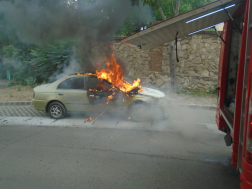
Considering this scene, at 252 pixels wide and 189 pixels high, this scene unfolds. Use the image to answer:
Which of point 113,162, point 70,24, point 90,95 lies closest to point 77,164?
point 113,162

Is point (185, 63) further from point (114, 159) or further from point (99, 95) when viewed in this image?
point (114, 159)

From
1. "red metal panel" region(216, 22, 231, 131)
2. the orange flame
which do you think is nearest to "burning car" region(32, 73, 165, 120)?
the orange flame

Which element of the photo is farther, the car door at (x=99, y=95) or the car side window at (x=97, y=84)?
the car side window at (x=97, y=84)

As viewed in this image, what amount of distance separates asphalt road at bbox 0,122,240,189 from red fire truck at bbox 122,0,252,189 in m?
0.75

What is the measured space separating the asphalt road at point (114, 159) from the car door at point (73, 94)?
103 centimetres

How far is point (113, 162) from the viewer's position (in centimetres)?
389

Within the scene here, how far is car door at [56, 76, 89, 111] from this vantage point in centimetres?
657

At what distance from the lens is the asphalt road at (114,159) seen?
3.25m

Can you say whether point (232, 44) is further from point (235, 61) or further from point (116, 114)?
point (116, 114)

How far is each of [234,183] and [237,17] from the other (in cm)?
284

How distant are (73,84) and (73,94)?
33cm

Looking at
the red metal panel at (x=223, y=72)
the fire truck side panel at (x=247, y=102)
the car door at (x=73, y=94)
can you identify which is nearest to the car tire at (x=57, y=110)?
the car door at (x=73, y=94)

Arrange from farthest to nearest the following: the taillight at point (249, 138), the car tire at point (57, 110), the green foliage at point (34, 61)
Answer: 1. the green foliage at point (34, 61)
2. the car tire at point (57, 110)
3. the taillight at point (249, 138)

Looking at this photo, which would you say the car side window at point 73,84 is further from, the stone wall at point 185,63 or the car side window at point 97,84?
the stone wall at point 185,63
